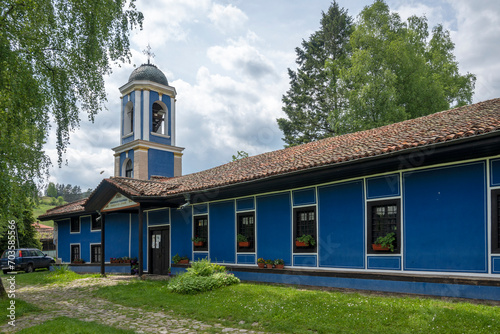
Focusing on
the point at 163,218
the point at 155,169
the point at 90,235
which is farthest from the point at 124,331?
the point at 155,169

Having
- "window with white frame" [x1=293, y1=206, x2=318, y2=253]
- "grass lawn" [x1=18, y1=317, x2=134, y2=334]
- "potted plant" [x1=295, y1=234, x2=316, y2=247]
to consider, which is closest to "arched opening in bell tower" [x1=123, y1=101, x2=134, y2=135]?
"window with white frame" [x1=293, y1=206, x2=318, y2=253]

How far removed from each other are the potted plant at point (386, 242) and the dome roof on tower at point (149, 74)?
748 inches

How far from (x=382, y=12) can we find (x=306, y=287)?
18.8 m

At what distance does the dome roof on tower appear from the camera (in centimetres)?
2504

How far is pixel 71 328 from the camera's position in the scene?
25.6 ft

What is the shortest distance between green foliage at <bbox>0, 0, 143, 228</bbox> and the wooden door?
25.1 feet

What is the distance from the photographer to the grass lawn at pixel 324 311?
6.66m

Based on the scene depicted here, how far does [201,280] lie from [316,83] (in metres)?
27.1

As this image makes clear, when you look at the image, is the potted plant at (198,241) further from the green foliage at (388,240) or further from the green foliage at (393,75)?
the green foliage at (393,75)

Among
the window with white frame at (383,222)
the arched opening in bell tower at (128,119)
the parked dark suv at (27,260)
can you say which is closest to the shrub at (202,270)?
the window with white frame at (383,222)

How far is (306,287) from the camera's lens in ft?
38.2

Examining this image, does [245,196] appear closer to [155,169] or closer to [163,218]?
[163,218]

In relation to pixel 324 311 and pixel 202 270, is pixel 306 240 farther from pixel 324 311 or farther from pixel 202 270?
pixel 324 311

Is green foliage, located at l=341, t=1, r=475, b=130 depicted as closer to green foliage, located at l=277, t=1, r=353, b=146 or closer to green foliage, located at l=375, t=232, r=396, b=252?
green foliage, located at l=277, t=1, r=353, b=146
